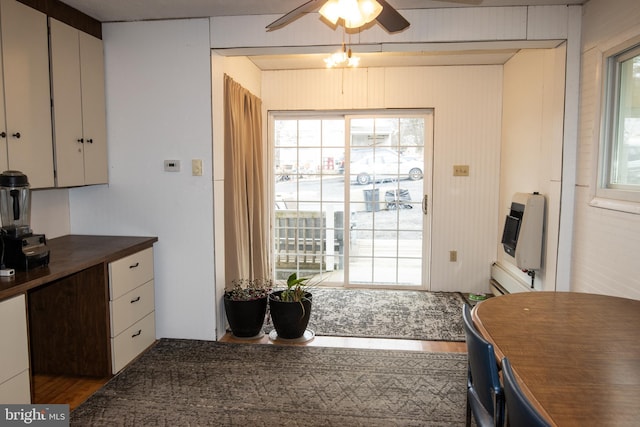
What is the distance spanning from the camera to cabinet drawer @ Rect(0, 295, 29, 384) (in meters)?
2.07

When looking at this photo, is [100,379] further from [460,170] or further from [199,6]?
[460,170]

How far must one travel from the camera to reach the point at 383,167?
16.5 ft

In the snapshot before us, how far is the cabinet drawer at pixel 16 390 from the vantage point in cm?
208

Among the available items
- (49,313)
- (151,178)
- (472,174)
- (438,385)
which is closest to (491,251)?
(472,174)

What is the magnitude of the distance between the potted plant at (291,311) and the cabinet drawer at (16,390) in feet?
5.56

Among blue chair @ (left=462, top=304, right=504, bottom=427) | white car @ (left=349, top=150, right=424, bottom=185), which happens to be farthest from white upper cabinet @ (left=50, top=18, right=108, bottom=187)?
blue chair @ (left=462, top=304, right=504, bottom=427)

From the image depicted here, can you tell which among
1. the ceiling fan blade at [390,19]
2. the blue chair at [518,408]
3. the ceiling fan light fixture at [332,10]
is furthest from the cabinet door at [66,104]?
the blue chair at [518,408]

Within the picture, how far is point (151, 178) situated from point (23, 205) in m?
1.06

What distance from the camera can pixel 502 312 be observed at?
80.5 inches

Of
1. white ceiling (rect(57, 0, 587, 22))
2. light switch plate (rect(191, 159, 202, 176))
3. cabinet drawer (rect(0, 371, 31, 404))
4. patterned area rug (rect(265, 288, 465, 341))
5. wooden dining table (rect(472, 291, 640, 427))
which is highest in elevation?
white ceiling (rect(57, 0, 587, 22))

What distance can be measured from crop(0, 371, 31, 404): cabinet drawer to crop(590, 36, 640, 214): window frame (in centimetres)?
326

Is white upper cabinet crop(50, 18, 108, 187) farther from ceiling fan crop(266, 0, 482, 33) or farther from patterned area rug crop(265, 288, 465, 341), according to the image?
patterned area rug crop(265, 288, 465, 341)

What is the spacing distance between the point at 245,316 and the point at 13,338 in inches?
65.4

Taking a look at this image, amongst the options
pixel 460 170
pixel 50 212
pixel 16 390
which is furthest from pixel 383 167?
pixel 16 390
